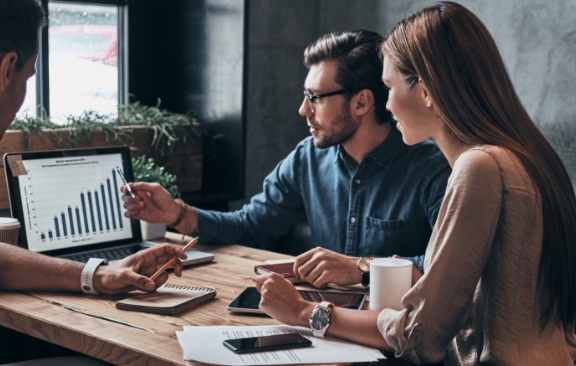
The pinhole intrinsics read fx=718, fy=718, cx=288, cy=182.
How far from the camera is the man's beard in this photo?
7.79 feet

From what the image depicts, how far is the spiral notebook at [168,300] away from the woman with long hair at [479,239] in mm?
219

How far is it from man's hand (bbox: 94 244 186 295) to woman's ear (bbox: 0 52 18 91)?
503mm

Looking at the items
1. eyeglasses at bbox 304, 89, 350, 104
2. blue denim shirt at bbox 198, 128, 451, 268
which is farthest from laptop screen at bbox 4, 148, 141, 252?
eyeglasses at bbox 304, 89, 350, 104

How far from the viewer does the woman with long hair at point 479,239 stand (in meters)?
1.37

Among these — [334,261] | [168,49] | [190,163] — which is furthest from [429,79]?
[168,49]

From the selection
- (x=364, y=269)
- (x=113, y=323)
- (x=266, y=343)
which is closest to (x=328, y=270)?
(x=364, y=269)

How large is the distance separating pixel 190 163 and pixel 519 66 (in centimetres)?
149

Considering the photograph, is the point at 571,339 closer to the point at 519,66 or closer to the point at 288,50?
the point at 519,66

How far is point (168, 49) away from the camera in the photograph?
3453 mm

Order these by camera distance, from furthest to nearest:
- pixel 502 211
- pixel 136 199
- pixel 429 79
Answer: pixel 136 199, pixel 429 79, pixel 502 211

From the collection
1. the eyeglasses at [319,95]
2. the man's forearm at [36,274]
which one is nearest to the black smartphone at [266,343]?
the man's forearm at [36,274]

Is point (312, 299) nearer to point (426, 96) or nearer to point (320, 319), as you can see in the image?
point (320, 319)

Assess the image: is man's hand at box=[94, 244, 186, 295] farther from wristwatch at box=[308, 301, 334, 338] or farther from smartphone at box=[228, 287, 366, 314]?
wristwatch at box=[308, 301, 334, 338]

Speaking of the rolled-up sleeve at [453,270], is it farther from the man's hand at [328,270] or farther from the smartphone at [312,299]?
the man's hand at [328,270]
